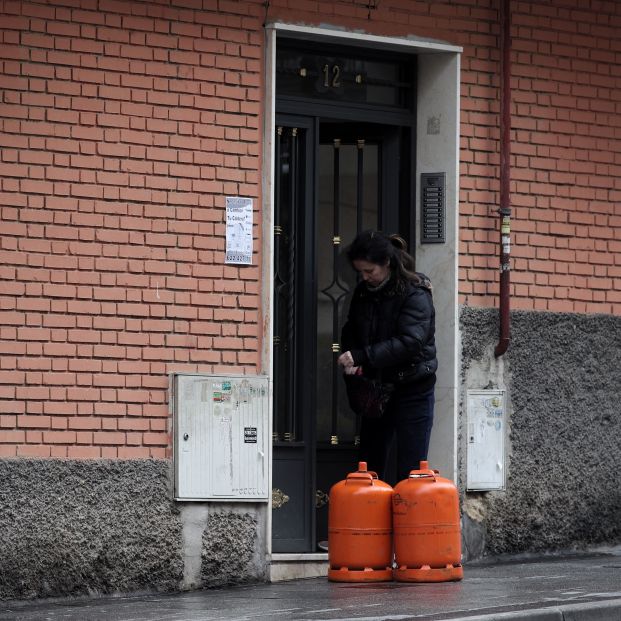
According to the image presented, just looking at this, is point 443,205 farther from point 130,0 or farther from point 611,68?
point 130,0

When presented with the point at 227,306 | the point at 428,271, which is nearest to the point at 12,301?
the point at 227,306

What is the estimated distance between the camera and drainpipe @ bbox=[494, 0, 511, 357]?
36.1 ft

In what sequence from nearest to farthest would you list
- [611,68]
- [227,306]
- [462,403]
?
[227,306], [462,403], [611,68]

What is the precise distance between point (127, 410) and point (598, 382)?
342 cm

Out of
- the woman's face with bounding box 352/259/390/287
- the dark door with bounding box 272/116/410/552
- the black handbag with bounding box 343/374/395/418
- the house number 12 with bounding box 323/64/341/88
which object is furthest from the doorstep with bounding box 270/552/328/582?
the house number 12 with bounding box 323/64/341/88

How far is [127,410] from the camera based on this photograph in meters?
9.73

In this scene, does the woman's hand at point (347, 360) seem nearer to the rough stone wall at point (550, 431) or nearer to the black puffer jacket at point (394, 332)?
the black puffer jacket at point (394, 332)

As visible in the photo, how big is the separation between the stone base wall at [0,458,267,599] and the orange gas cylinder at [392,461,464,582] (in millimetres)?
1028

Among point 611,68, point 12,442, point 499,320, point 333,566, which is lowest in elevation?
point 333,566

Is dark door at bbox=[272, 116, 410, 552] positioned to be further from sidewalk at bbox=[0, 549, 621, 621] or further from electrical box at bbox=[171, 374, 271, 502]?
sidewalk at bbox=[0, 549, 621, 621]

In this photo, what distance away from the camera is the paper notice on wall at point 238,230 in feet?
33.2

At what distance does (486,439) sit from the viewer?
11.0 metres

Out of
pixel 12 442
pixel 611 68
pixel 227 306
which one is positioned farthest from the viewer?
pixel 611 68

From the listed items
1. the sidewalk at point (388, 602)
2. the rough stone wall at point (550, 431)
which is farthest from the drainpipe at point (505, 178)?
the sidewalk at point (388, 602)
